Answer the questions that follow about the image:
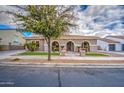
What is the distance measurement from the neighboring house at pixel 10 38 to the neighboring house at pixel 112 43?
8.06 ft

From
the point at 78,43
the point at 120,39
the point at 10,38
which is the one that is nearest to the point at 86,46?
the point at 78,43

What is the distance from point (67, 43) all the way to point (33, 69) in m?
1.37

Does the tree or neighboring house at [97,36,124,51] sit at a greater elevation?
the tree

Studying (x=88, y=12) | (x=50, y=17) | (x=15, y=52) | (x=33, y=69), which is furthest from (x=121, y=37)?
(x=15, y=52)

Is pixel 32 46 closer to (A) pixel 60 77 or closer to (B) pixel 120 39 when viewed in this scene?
(A) pixel 60 77

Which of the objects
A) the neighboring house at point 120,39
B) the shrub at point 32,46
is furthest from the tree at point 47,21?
the neighboring house at point 120,39

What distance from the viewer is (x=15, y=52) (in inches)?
233

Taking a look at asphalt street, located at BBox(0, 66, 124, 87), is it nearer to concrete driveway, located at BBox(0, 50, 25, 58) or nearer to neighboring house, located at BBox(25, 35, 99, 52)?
concrete driveway, located at BBox(0, 50, 25, 58)

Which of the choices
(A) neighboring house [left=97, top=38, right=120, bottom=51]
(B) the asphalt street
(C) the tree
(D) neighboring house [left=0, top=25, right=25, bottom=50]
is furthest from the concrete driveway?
(A) neighboring house [left=97, top=38, right=120, bottom=51]

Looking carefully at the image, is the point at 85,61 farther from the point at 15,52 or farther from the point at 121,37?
the point at 15,52

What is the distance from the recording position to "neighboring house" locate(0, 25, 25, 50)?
5590mm

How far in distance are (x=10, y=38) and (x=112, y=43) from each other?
3.08m

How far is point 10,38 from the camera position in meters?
5.73

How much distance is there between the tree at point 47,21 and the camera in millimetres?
5977
